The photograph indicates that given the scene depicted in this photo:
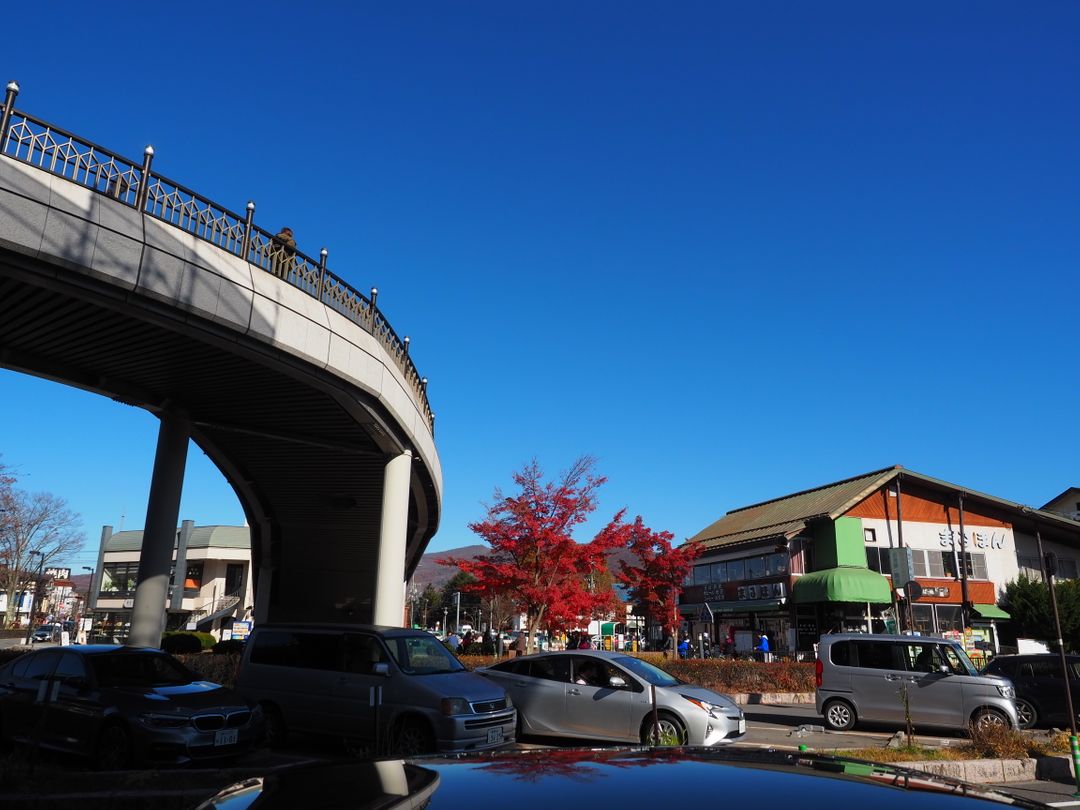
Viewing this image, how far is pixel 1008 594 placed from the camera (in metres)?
39.5

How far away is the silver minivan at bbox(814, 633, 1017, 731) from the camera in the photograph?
45.8 ft

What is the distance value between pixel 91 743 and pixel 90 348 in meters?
9.66

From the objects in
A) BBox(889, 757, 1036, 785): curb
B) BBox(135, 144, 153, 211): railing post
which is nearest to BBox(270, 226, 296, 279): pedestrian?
BBox(135, 144, 153, 211): railing post

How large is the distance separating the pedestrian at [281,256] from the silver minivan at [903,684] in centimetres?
1330

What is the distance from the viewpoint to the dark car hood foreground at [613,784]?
2291 mm

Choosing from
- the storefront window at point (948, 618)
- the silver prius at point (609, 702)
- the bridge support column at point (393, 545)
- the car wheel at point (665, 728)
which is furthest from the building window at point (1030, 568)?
the car wheel at point (665, 728)

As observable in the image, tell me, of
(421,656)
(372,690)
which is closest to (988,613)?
(421,656)

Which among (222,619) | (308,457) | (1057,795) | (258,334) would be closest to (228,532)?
(222,619)

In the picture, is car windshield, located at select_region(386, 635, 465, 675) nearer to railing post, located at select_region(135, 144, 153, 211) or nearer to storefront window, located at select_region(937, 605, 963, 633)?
railing post, located at select_region(135, 144, 153, 211)

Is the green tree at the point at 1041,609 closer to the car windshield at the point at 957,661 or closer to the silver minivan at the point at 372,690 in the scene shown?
the car windshield at the point at 957,661

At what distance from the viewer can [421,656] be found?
446 inches

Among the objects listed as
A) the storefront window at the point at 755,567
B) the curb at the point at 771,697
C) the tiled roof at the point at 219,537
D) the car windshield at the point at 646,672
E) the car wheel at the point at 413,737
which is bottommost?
the curb at the point at 771,697

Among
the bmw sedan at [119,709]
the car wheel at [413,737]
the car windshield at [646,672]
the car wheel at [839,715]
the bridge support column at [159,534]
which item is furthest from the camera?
the bridge support column at [159,534]

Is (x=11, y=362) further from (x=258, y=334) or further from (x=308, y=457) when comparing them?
(x=308, y=457)
